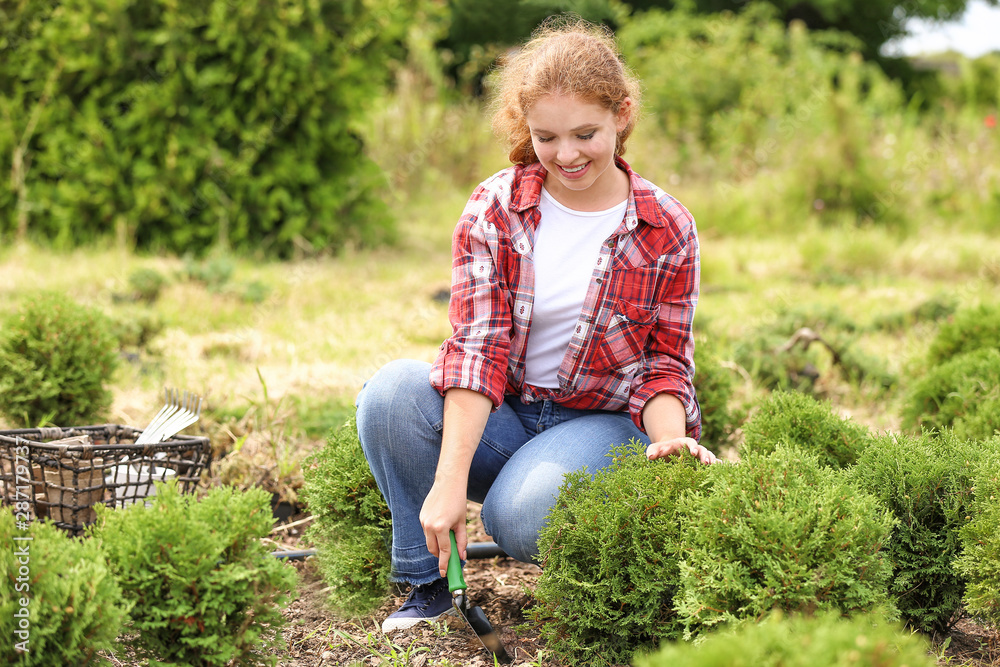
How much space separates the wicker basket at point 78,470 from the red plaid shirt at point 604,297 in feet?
2.74

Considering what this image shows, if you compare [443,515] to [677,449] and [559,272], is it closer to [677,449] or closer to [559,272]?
[677,449]

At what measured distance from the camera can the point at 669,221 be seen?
Result: 216 centimetres

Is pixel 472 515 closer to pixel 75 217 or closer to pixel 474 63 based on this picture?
pixel 75 217

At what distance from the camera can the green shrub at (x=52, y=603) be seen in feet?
4.50

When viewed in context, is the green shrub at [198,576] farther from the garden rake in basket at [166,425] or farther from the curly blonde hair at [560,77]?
the curly blonde hair at [560,77]

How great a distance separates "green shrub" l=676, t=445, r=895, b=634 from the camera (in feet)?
4.90

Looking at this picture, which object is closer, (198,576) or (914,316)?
(198,576)

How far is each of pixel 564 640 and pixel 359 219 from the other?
5.71 metres

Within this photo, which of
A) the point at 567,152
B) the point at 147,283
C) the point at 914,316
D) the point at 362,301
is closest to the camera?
the point at 567,152

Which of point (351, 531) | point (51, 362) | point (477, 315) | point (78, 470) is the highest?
point (477, 315)

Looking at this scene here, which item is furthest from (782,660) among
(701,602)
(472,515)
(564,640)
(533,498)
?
(472,515)

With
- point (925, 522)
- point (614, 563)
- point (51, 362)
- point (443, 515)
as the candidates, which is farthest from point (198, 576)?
point (51, 362)

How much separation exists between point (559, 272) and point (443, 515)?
0.68m

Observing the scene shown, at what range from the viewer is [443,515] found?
185 centimetres
